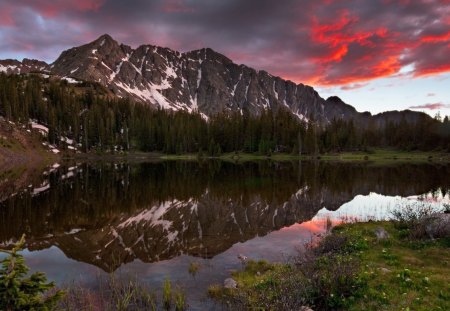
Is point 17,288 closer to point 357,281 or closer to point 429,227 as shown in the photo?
point 357,281

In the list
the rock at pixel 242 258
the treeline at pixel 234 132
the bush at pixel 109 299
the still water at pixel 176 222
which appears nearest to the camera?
the bush at pixel 109 299

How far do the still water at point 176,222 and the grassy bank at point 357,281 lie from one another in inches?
94.5

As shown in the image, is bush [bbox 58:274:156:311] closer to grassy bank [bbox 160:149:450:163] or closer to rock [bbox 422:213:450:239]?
rock [bbox 422:213:450:239]

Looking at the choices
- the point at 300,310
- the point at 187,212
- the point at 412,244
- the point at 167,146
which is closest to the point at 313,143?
the point at 167,146

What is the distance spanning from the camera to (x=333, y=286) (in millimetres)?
14117

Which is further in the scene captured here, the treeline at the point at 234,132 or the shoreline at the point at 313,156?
the treeline at the point at 234,132

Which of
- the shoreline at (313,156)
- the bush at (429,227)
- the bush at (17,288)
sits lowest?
the bush at (429,227)

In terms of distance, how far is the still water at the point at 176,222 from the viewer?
2148cm

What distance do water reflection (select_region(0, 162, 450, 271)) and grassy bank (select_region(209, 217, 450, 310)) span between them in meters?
7.72

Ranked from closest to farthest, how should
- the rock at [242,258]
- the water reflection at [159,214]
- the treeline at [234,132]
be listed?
the rock at [242,258] < the water reflection at [159,214] < the treeline at [234,132]

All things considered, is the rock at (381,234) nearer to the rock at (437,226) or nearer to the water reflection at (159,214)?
the rock at (437,226)

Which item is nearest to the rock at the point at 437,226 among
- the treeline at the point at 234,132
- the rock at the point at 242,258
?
the rock at the point at 242,258

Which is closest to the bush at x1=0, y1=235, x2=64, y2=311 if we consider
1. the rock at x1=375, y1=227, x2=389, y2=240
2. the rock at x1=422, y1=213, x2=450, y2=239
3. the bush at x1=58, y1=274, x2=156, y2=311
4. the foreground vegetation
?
the foreground vegetation

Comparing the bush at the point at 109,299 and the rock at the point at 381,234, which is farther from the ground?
the rock at the point at 381,234
